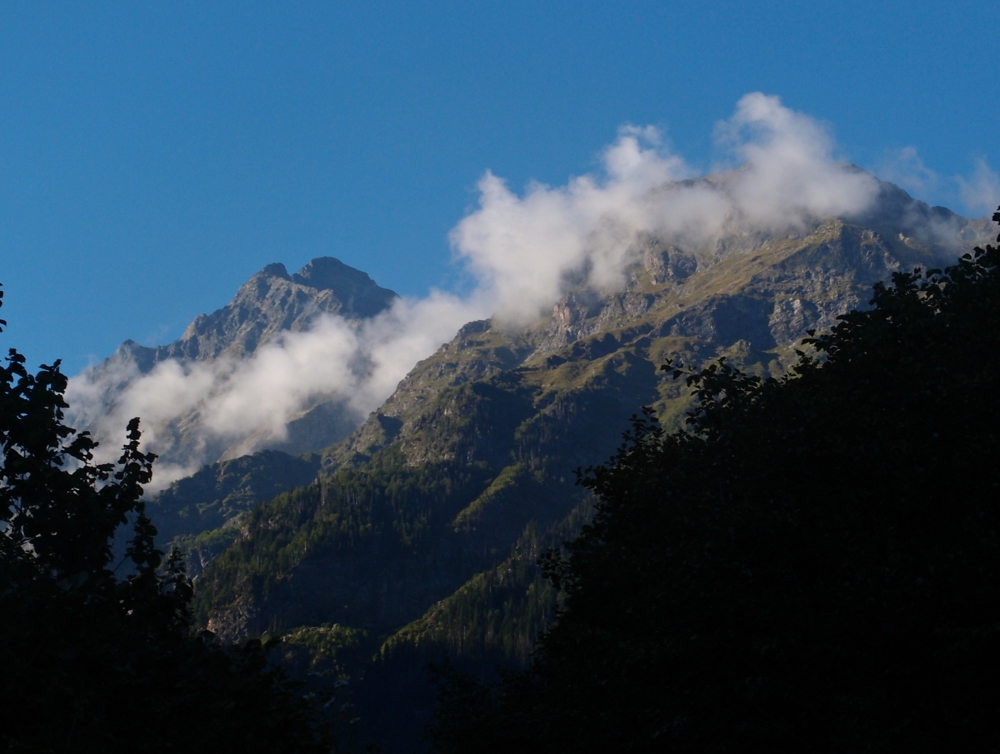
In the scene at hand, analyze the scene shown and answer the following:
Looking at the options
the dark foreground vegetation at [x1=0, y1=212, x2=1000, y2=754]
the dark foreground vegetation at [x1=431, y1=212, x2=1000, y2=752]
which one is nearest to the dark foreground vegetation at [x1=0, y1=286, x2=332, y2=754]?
the dark foreground vegetation at [x1=0, y1=212, x2=1000, y2=754]

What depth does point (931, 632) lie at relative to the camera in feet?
74.3

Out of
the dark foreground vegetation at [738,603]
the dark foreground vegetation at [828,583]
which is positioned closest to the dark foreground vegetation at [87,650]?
the dark foreground vegetation at [738,603]

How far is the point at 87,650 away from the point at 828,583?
1920 cm

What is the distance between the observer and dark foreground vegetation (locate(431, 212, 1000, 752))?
870 inches

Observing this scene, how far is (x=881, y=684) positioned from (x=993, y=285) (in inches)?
796

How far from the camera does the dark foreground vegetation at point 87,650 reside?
22.1 m

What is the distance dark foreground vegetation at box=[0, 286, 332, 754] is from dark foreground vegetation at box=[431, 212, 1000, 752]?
9.68m

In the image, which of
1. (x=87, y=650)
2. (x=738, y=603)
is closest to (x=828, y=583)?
(x=738, y=603)

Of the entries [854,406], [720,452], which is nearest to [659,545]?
[720,452]

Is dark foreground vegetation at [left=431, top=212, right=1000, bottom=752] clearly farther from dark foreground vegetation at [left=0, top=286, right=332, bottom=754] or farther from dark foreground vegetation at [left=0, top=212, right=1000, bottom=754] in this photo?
dark foreground vegetation at [left=0, top=286, right=332, bottom=754]

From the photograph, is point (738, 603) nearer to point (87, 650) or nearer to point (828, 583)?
point (828, 583)

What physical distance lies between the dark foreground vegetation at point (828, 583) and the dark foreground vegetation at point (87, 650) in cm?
968

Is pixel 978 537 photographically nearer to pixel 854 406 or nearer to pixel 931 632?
pixel 931 632

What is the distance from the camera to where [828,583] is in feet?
85.0
